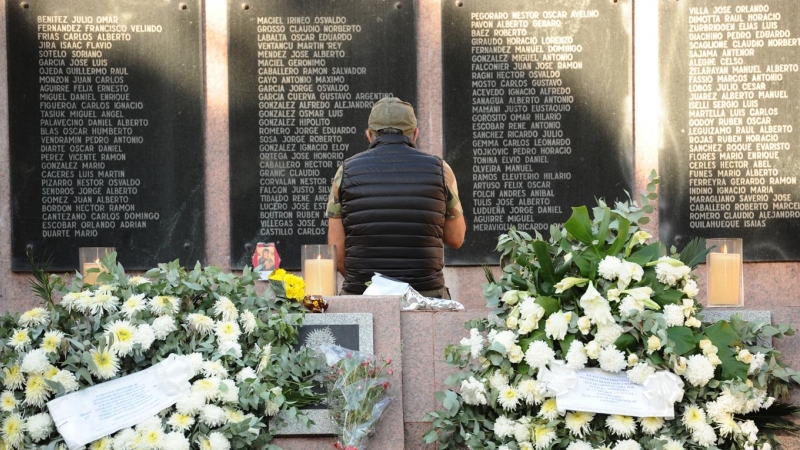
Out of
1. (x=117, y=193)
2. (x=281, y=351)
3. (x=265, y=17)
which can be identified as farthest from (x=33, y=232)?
(x=281, y=351)

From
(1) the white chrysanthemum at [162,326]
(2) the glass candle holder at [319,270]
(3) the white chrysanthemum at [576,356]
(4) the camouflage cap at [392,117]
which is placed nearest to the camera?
(3) the white chrysanthemum at [576,356]

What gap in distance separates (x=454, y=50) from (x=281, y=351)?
3688 millimetres

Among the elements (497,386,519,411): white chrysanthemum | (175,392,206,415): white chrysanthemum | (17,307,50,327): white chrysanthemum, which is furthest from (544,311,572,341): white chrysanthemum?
(17,307,50,327): white chrysanthemum

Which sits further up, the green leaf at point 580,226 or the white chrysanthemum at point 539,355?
the green leaf at point 580,226

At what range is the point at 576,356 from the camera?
339 centimetres

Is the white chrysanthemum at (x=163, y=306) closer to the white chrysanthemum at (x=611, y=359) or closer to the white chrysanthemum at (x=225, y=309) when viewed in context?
the white chrysanthemum at (x=225, y=309)

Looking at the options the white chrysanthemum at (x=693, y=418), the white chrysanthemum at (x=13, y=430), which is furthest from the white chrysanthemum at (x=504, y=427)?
the white chrysanthemum at (x=13, y=430)

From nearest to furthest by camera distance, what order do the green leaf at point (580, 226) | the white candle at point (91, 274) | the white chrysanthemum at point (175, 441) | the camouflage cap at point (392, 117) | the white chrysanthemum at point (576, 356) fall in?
1. the white chrysanthemum at point (175, 441)
2. the white chrysanthemum at point (576, 356)
3. the green leaf at point (580, 226)
4. the white candle at point (91, 274)
5. the camouflage cap at point (392, 117)

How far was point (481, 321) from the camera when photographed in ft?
12.1

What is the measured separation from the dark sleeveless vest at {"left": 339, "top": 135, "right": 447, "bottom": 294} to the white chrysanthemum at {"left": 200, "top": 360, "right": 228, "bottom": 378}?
1.20 m

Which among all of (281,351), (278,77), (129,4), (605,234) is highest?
(129,4)

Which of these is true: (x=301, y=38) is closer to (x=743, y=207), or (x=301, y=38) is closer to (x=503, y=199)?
(x=503, y=199)

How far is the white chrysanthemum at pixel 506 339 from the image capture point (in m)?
3.50

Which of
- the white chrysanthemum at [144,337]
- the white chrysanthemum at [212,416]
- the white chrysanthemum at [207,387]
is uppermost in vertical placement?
the white chrysanthemum at [144,337]
